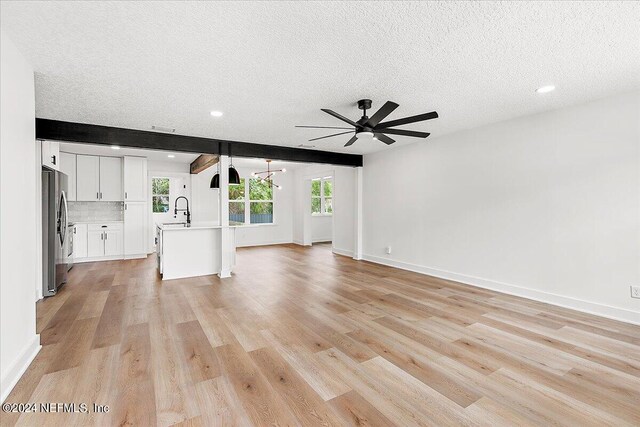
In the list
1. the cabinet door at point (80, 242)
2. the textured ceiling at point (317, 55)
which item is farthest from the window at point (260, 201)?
the textured ceiling at point (317, 55)

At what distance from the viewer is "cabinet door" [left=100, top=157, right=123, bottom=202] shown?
6.79 m

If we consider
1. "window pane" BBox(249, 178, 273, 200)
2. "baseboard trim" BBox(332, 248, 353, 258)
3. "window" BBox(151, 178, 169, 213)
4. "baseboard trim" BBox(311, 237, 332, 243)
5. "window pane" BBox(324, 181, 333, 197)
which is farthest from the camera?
"window pane" BBox(324, 181, 333, 197)

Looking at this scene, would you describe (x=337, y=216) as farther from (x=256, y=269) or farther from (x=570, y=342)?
(x=570, y=342)

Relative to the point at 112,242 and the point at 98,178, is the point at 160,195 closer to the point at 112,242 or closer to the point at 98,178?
the point at 98,178

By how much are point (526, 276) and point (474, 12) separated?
3.45 meters

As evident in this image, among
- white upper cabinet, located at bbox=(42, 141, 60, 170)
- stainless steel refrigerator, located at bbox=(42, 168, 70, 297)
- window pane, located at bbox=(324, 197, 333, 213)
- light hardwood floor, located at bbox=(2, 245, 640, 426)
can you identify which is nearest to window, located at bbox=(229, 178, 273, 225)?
window pane, located at bbox=(324, 197, 333, 213)

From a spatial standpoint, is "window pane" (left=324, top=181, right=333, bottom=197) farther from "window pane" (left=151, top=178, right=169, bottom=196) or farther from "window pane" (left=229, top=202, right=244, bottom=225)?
"window pane" (left=151, top=178, right=169, bottom=196)

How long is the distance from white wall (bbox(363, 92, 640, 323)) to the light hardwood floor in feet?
1.34

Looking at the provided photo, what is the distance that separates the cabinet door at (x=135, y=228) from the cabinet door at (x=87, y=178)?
0.71 metres

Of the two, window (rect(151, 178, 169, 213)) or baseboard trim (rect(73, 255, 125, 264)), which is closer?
baseboard trim (rect(73, 255, 125, 264))

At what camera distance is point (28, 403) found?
5.98 feet

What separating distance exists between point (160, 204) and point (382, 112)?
7.60m

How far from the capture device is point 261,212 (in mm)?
9531

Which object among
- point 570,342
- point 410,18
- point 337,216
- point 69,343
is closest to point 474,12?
point 410,18
